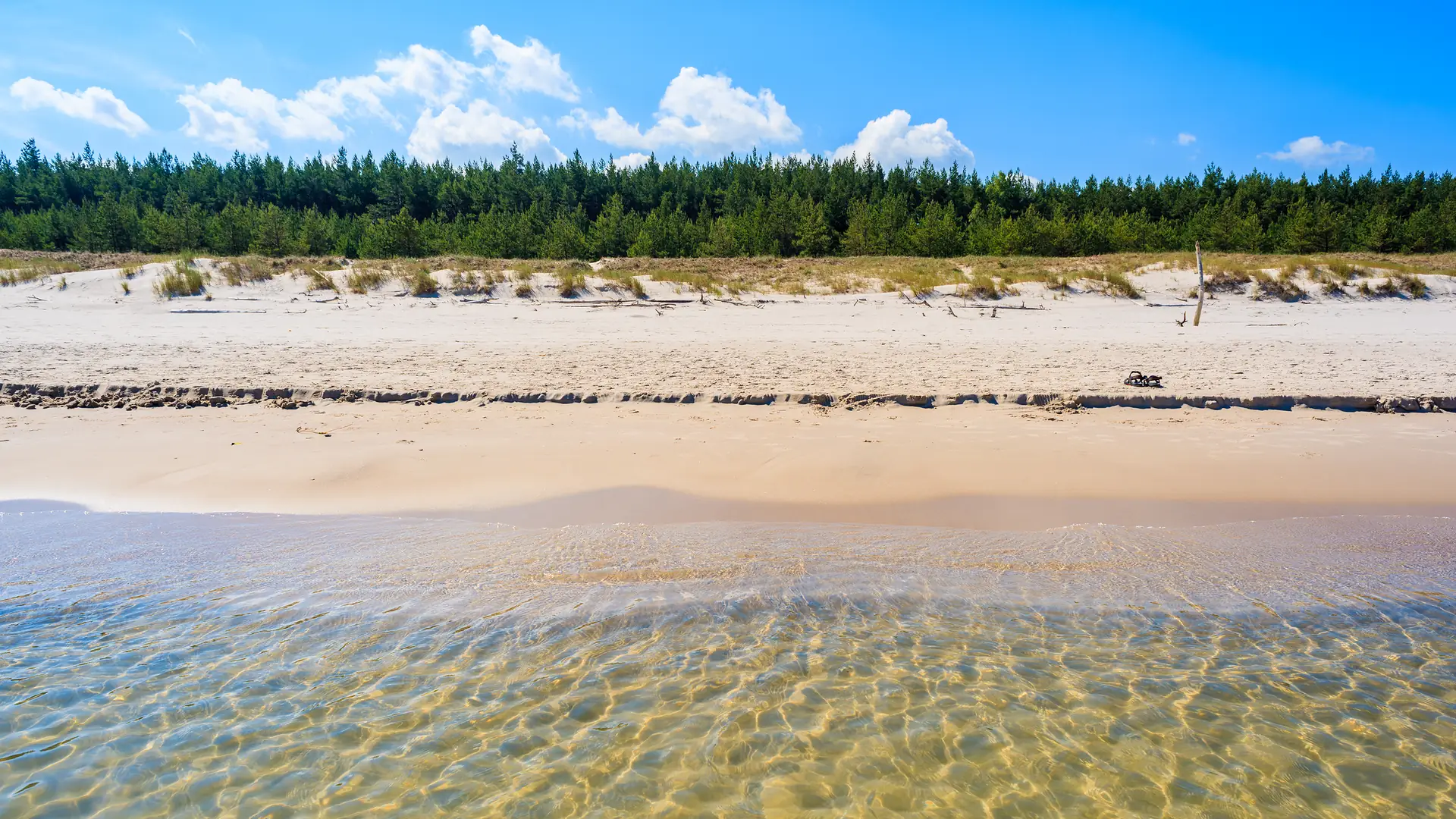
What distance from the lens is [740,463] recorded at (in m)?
6.49

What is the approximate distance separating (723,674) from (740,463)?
3247 mm

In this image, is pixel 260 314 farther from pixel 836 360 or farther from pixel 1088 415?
pixel 1088 415

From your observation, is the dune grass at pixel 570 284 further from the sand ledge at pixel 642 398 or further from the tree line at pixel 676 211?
the tree line at pixel 676 211

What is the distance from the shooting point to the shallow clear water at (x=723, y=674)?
2631 mm

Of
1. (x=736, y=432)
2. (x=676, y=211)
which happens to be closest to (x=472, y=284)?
(x=736, y=432)

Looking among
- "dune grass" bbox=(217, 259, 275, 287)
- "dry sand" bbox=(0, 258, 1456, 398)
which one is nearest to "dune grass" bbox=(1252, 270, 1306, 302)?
"dry sand" bbox=(0, 258, 1456, 398)

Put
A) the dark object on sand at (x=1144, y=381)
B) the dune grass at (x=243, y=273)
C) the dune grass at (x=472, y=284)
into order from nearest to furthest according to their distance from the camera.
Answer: the dark object on sand at (x=1144, y=381) → the dune grass at (x=472, y=284) → the dune grass at (x=243, y=273)

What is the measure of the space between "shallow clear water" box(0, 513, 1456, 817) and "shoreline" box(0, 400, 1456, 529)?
0.65 m

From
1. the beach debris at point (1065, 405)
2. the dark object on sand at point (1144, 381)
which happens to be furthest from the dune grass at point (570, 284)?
the dark object on sand at point (1144, 381)

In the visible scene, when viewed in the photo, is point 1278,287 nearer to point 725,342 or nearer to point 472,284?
point 725,342

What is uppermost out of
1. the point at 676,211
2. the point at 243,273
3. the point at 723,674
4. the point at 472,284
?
the point at 676,211

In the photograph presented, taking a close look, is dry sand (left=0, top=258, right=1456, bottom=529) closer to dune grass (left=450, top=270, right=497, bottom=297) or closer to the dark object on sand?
the dark object on sand

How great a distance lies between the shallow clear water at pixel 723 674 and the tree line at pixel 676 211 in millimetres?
33928

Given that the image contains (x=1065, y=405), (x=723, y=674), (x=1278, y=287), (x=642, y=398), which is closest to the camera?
(x=723, y=674)
